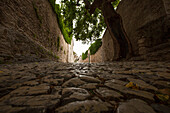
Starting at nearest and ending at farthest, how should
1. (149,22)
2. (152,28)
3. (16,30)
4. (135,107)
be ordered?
(135,107)
(16,30)
(152,28)
(149,22)

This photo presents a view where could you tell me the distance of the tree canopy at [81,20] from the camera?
6.11m

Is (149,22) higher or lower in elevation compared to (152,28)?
higher

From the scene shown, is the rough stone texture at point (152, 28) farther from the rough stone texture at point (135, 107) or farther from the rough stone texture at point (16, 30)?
the rough stone texture at point (16, 30)

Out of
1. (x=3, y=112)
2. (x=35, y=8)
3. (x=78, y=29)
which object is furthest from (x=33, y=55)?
(x=78, y=29)

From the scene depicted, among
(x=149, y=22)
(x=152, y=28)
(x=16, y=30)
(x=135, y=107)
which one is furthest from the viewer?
(x=149, y=22)

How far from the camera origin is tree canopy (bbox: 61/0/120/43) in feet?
20.1

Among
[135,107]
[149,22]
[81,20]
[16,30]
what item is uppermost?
[81,20]

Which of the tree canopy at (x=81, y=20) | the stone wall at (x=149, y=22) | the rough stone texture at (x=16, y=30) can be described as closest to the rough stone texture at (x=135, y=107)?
the rough stone texture at (x=16, y=30)

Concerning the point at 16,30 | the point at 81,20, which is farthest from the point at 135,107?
the point at 81,20

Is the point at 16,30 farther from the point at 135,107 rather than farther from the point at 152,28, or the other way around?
the point at 152,28

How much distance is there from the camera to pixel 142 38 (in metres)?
3.58

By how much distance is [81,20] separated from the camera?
6914 millimetres

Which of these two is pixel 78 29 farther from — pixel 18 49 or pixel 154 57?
pixel 154 57

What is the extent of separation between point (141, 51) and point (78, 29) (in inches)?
212
